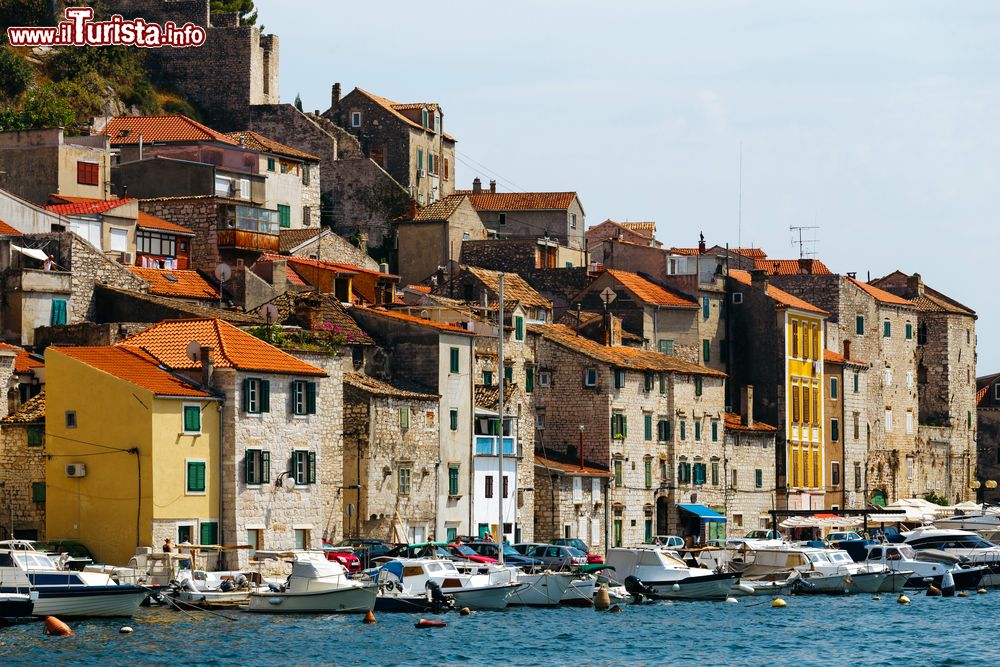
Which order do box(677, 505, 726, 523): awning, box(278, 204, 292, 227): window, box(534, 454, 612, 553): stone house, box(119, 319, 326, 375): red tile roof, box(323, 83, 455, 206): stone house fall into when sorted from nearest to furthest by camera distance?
box(119, 319, 326, 375): red tile roof
box(534, 454, 612, 553): stone house
box(677, 505, 726, 523): awning
box(278, 204, 292, 227): window
box(323, 83, 455, 206): stone house

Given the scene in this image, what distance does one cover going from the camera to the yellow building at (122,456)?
7019 centimetres

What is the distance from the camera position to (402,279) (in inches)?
4500

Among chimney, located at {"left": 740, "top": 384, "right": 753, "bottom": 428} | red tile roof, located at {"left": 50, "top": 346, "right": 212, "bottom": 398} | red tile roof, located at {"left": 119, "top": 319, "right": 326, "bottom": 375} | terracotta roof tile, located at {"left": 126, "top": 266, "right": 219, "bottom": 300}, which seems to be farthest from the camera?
chimney, located at {"left": 740, "top": 384, "right": 753, "bottom": 428}

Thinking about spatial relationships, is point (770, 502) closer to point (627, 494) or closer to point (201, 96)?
point (627, 494)

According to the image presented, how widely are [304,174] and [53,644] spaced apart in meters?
66.7

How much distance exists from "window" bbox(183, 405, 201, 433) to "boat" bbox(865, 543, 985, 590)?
31.8m

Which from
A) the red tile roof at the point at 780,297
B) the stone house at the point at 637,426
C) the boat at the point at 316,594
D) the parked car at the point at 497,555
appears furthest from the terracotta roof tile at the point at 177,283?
the red tile roof at the point at 780,297

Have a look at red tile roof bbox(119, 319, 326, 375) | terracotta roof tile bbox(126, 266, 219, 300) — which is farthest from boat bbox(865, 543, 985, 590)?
terracotta roof tile bbox(126, 266, 219, 300)

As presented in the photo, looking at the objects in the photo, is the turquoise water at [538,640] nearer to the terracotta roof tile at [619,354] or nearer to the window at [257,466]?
the window at [257,466]

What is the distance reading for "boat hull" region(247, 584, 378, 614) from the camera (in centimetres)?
6706

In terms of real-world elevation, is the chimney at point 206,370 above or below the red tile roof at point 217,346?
below

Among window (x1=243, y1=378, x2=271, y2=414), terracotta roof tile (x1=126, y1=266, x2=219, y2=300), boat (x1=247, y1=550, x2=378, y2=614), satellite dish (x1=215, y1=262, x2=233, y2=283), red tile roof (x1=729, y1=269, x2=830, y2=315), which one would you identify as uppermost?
red tile roof (x1=729, y1=269, x2=830, y2=315)

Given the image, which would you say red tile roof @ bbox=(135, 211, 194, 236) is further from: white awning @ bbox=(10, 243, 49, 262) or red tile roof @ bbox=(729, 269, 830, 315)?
red tile roof @ bbox=(729, 269, 830, 315)

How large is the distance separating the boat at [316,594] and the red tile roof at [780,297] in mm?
51283
